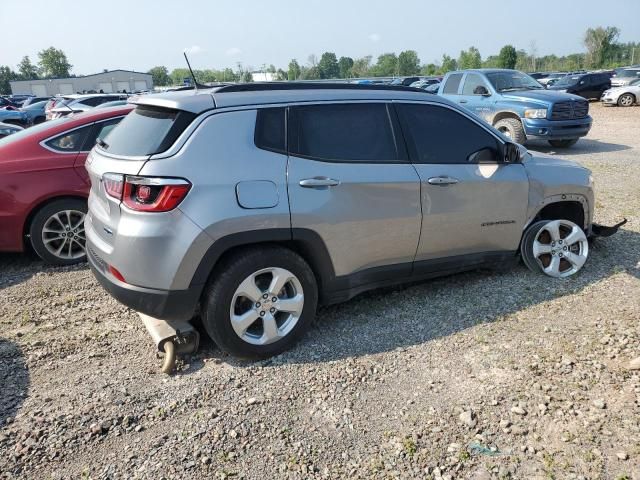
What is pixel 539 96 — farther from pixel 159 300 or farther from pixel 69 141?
pixel 159 300

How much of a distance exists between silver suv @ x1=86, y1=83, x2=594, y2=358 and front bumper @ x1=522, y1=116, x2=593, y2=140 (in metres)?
7.81

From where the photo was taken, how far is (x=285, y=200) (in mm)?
3299

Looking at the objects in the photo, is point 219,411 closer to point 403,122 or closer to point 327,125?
point 327,125

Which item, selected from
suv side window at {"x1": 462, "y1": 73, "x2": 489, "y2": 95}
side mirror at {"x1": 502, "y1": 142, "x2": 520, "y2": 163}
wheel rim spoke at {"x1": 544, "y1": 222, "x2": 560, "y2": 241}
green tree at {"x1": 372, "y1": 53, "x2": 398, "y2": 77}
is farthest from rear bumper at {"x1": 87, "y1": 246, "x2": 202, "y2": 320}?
green tree at {"x1": 372, "y1": 53, "x2": 398, "y2": 77}

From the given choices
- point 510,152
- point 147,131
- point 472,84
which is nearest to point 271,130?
point 147,131

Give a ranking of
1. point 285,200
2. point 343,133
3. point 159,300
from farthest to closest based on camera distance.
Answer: point 343,133 < point 285,200 < point 159,300

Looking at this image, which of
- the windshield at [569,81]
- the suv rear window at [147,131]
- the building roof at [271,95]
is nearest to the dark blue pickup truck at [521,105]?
the building roof at [271,95]

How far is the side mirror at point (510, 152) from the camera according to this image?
4234mm

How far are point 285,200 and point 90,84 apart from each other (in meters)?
98.9

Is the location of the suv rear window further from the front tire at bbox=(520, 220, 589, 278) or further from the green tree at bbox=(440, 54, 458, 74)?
the green tree at bbox=(440, 54, 458, 74)

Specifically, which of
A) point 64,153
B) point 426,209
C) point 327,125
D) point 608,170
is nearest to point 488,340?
point 426,209

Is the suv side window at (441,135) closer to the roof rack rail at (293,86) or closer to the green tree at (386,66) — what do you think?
the roof rack rail at (293,86)

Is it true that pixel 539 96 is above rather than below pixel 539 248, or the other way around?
above

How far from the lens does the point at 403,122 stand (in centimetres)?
391
